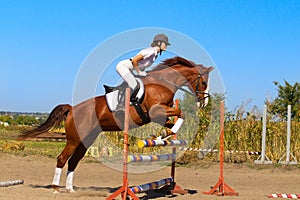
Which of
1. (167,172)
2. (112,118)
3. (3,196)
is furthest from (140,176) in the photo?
(3,196)

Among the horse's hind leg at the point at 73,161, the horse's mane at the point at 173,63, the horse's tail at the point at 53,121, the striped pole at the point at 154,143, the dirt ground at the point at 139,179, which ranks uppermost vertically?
the horse's mane at the point at 173,63

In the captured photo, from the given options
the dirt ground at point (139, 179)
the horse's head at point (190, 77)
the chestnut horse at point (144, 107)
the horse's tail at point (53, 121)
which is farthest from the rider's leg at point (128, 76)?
the dirt ground at point (139, 179)

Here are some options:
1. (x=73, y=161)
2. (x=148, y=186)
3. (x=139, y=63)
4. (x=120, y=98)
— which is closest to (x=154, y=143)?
(x=148, y=186)

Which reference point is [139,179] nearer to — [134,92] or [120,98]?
[120,98]

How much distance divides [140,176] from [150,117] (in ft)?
12.7

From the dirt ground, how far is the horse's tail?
92 centimetres

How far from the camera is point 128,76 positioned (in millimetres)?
7289

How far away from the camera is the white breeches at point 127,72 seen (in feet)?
23.9

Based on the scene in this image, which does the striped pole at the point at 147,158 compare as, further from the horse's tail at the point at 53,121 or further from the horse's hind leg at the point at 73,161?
the horse's tail at the point at 53,121

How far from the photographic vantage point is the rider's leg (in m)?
7.27

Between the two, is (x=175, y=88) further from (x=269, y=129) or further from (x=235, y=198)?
(x=269, y=129)

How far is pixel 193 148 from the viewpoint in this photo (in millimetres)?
14258

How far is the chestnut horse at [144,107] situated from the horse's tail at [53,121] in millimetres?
49

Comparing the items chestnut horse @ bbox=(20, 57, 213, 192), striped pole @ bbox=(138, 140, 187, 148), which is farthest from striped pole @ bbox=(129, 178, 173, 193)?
chestnut horse @ bbox=(20, 57, 213, 192)
